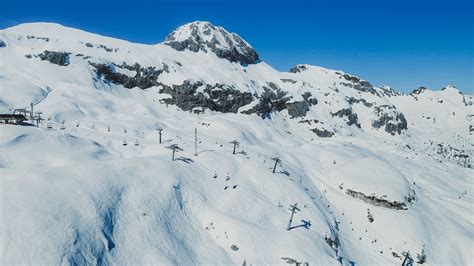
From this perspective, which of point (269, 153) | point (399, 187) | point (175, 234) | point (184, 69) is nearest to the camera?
point (175, 234)

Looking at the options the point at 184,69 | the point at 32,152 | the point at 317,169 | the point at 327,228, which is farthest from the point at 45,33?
the point at 327,228

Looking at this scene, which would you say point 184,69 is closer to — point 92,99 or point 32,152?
point 92,99

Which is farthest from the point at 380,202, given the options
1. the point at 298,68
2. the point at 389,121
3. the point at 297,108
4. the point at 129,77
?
the point at 298,68

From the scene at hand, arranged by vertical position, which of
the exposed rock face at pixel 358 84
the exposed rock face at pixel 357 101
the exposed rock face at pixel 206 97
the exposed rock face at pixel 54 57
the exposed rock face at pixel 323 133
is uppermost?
the exposed rock face at pixel 358 84

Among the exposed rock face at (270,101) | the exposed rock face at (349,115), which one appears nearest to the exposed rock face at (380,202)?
the exposed rock face at (270,101)

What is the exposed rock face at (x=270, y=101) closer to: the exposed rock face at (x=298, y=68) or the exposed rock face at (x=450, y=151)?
the exposed rock face at (x=298, y=68)

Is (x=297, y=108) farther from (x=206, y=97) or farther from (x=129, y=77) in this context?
(x=129, y=77)

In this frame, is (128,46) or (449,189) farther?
(128,46)
